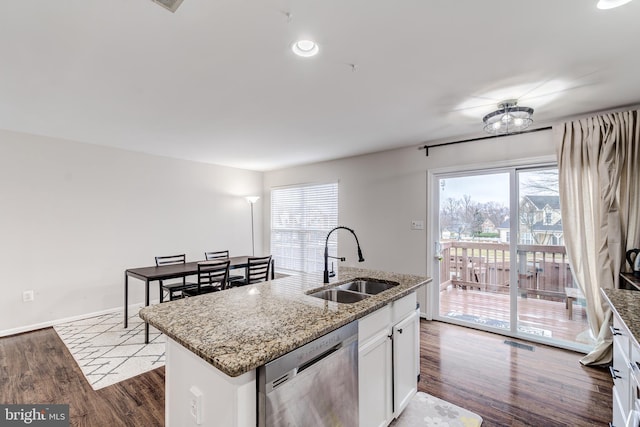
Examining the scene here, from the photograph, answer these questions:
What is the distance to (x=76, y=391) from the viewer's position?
2287 millimetres

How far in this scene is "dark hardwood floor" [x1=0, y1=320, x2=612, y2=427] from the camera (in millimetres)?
2027

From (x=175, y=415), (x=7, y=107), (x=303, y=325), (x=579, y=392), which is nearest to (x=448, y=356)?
(x=579, y=392)

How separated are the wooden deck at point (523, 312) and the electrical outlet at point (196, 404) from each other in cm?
349

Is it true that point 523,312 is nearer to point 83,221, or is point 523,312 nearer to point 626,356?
point 626,356

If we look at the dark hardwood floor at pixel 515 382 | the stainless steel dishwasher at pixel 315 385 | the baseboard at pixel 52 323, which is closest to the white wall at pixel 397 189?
the dark hardwood floor at pixel 515 382

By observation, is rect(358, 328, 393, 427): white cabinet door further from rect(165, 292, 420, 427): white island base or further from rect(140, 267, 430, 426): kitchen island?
rect(140, 267, 430, 426): kitchen island

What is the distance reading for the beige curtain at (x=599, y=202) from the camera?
2.60 metres

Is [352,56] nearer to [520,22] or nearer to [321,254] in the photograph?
[520,22]

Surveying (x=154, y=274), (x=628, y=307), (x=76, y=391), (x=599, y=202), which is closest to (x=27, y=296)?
(x=154, y=274)

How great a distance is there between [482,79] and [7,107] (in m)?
4.28

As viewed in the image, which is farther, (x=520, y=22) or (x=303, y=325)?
(x=520, y=22)

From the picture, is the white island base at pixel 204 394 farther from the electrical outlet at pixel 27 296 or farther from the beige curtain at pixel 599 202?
the electrical outlet at pixel 27 296

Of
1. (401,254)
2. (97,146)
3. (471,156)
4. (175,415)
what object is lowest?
(175,415)

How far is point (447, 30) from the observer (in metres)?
1.64
